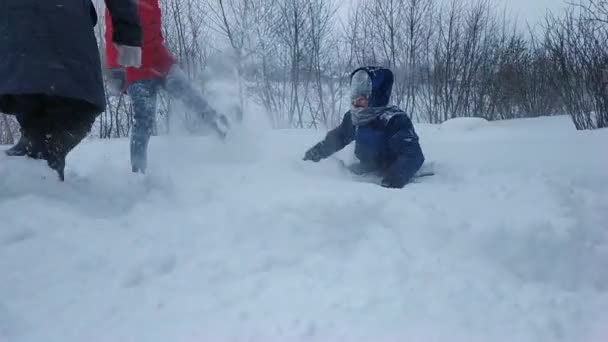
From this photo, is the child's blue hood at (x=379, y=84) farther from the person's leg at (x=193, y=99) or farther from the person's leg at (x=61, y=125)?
the person's leg at (x=61, y=125)

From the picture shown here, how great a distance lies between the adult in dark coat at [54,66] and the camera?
4.96 feet

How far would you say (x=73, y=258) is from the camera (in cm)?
130

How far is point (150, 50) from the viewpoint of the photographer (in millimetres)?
2553

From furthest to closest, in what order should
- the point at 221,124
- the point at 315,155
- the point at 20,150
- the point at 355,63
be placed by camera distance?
1. the point at 355,63
2. the point at 221,124
3. the point at 315,155
4. the point at 20,150

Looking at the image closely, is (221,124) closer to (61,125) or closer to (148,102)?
(148,102)

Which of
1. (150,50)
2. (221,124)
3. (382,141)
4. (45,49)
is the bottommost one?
(382,141)

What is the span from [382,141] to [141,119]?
4.86ft

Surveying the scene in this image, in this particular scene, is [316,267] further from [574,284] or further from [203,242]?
[574,284]

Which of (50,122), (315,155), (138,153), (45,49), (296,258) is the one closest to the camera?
(296,258)

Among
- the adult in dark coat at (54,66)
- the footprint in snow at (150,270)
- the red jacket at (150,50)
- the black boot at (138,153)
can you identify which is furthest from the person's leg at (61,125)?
the red jacket at (150,50)

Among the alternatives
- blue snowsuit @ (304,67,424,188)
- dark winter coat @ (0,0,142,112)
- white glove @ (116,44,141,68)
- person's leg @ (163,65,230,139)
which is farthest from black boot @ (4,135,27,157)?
blue snowsuit @ (304,67,424,188)

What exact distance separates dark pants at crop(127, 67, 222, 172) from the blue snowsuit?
0.85 m

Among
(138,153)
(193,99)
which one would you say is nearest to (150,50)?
(193,99)

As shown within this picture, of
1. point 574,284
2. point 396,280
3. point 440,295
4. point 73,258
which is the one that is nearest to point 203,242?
point 73,258
